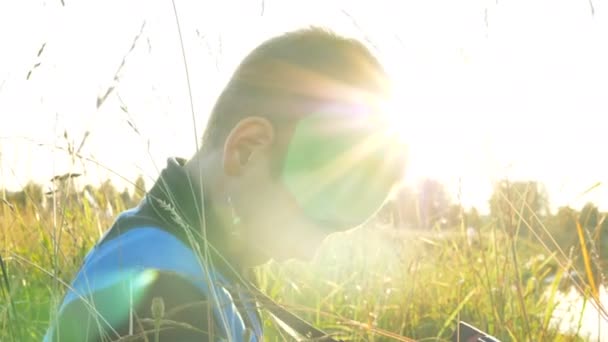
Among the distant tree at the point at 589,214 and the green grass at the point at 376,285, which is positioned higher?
the distant tree at the point at 589,214

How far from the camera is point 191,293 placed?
121 cm

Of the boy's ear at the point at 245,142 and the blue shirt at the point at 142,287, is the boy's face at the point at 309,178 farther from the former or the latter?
the blue shirt at the point at 142,287

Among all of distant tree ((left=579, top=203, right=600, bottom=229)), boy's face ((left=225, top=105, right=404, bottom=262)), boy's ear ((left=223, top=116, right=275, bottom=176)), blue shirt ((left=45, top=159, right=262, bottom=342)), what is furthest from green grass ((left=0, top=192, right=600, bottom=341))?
blue shirt ((left=45, top=159, right=262, bottom=342))

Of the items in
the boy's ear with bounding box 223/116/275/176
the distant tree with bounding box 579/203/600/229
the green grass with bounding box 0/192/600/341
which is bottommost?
the green grass with bounding box 0/192/600/341

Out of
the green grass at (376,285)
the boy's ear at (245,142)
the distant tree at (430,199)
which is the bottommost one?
the green grass at (376,285)

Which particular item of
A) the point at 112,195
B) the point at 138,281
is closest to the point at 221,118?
the point at 138,281

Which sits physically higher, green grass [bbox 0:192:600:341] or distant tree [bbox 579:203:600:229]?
distant tree [bbox 579:203:600:229]

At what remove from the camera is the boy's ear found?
1550mm

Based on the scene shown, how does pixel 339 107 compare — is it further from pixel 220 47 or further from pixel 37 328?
pixel 37 328

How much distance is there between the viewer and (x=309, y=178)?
5.73ft

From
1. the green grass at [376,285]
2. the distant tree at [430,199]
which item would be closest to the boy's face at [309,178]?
the green grass at [376,285]

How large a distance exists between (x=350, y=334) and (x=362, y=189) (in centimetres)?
67

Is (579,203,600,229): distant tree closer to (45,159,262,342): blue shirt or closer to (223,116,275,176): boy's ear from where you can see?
(223,116,275,176): boy's ear

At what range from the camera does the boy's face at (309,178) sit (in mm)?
1646
